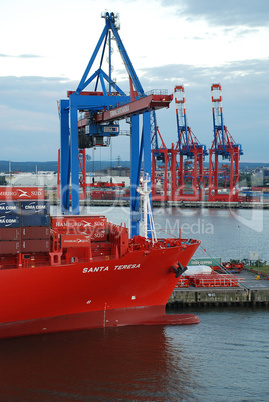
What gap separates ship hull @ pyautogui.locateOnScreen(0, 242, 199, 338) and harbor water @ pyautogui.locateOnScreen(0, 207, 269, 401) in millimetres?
458

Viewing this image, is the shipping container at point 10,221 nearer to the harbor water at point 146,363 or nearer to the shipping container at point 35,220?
the shipping container at point 35,220

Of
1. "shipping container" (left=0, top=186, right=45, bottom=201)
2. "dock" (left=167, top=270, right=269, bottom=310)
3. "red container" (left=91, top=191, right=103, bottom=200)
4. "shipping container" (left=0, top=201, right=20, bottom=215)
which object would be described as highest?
"shipping container" (left=0, top=186, right=45, bottom=201)

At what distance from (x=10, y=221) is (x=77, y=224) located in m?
3.53

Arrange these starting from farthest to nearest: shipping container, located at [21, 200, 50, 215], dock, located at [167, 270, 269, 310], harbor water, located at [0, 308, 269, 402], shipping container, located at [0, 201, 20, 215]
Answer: dock, located at [167, 270, 269, 310] → shipping container, located at [21, 200, 50, 215] → shipping container, located at [0, 201, 20, 215] → harbor water, located at [0, 308, 269, 402]

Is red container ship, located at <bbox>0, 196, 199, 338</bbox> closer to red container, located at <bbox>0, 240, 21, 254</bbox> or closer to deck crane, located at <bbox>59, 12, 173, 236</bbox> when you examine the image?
red container, located at <bbox>0, 240, 21, 254</bbox>

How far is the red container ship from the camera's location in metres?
19.2

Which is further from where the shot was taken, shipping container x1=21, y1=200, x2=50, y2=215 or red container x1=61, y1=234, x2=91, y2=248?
shipping container x1=21, y1=200, x2=50, y2=215

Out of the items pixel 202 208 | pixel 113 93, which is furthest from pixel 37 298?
pixel 202 208

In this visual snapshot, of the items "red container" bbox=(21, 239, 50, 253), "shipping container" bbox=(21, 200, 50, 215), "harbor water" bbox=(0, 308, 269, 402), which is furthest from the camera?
"shipping container" bbox=(21, 200, 50, 215)

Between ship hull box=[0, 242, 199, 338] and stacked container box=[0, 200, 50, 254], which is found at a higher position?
stacked container box=[0, 200, 50, 254]

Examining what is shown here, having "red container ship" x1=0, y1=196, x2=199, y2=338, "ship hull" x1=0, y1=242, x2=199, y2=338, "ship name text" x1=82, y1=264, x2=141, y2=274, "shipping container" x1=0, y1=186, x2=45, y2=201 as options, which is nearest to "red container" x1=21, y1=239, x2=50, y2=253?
"red container ship" x1=0, y1=196, x2=199, y2=338

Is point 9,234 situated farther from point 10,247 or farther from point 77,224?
point 77,224

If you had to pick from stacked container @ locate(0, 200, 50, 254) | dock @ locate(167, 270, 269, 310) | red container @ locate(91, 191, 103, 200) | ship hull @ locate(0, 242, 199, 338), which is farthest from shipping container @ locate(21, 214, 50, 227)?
red container @ locate(91, 191, 103, 200)

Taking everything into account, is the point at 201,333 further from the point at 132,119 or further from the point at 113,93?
the point at 113,93
